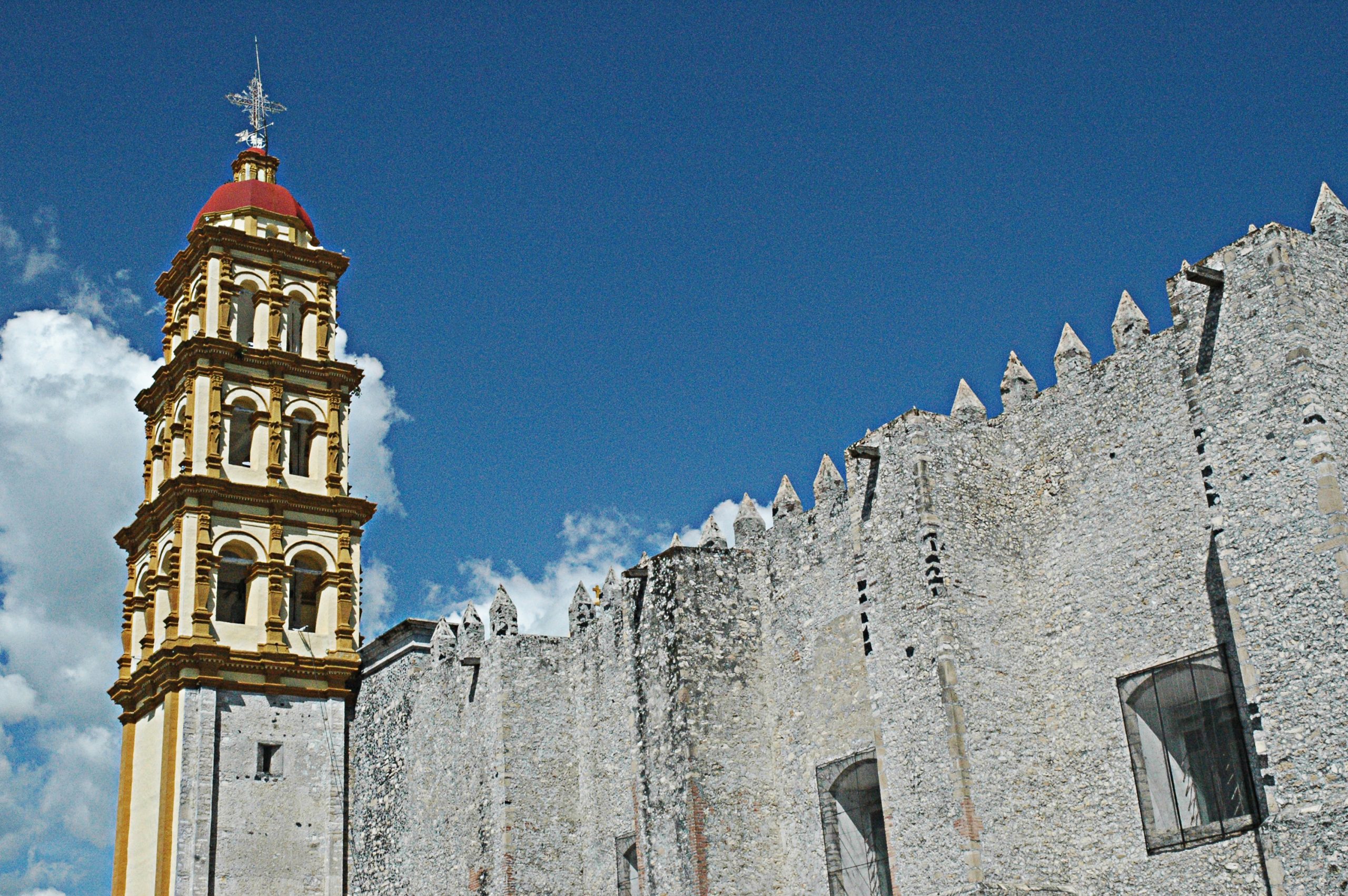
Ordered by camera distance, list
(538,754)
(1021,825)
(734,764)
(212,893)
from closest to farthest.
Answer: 1. (1021,825)
2. (734,764)
3. (538,754)
4. (212,893)

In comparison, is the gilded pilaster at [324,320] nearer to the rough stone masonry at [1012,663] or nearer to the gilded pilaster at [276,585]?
the gilded pilaster at [276,585]

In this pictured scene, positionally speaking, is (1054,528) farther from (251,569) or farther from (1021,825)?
(251,569)

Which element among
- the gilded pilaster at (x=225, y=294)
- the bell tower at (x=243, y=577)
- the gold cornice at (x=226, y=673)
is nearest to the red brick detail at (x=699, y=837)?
the bell tower at (x=243, y=577)

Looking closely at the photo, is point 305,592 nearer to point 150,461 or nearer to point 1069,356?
point 150,461

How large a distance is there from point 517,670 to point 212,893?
7.38 meters

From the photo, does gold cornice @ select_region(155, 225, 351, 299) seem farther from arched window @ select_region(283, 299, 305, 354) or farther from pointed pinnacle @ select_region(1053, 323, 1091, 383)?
pointed pinnacle @ select_region(1053, 323, 1091, 383)

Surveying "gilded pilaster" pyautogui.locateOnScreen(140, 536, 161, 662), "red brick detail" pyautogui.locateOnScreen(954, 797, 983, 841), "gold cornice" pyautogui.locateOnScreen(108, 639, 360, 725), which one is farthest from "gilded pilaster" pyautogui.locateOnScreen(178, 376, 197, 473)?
"red brick detail" pyautogui.locateOnScreen(954, 797, 983, 841)

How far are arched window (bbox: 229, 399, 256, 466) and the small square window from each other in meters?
5.69


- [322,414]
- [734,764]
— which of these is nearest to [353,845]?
[322,414]

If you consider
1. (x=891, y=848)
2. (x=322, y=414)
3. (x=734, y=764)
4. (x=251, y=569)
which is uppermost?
(x=322, y=414)

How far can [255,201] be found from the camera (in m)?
31.9

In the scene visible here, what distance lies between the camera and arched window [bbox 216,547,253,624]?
28.7 meters

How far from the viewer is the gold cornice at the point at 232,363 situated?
95.9 feet

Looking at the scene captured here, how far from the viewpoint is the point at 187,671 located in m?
26.6
